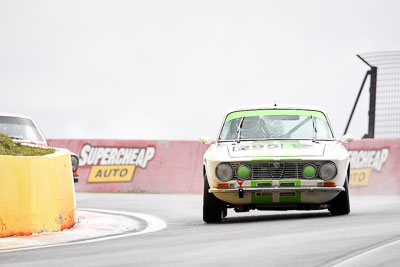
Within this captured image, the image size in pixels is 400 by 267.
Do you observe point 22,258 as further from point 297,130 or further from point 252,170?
point 297,130

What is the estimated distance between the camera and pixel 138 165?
25938mm

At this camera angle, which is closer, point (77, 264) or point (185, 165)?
point (77, 264)

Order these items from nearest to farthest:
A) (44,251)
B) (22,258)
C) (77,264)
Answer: (77,264) < (22,258) < (44,251)

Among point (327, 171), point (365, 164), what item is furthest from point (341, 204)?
point (365, 164)

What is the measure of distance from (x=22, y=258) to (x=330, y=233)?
9.61 ft

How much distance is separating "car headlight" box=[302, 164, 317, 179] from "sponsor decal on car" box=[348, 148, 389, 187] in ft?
42.7

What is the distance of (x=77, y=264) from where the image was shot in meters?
6.80

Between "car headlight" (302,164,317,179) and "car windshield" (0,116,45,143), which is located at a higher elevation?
"car windshield" (0,116,45,143)

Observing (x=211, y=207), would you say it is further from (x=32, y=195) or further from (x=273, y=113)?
(x=32, y=195)

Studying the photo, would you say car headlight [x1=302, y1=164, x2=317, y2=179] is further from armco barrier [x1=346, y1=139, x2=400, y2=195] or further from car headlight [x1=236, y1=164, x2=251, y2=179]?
armco barrier [x1=346, y1=139, x2=400, y2=195]

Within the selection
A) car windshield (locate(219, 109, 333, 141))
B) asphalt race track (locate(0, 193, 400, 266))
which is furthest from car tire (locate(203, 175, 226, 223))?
car windshield (locate(219, 109, 333, 141))

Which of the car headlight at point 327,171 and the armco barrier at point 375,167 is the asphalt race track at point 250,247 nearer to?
the car headlight at point 327,171

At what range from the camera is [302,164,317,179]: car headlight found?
10.4 metres

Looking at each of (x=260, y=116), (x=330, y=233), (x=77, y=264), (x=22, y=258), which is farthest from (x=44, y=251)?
(x=260, y=116)
